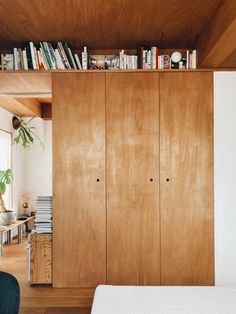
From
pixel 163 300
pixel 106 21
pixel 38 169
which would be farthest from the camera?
pixel 38 169

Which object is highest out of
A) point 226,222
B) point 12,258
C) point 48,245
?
point 226,222

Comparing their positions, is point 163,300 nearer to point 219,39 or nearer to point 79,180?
point 79,180

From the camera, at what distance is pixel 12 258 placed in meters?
4.75

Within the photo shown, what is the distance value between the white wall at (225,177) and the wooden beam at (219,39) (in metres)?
0.25

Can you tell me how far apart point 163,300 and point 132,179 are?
5.21 ft

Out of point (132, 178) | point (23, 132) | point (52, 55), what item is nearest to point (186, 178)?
point (132, 178)

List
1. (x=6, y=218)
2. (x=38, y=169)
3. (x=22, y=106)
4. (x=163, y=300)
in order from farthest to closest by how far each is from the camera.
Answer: (x=38, y=169) → (x=22, y=106) → (x=6, y=218) → (x=163, y=300)

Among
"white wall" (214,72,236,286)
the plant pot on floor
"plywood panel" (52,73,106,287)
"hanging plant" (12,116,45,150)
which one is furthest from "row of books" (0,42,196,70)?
"hanging plant" (12,116,45,150)

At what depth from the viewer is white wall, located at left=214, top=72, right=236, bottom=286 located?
344 centimetres

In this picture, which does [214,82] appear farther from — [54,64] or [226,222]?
[54,64]

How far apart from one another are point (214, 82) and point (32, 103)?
3595 millimetres

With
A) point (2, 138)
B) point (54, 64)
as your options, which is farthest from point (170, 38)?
point (2, 138)

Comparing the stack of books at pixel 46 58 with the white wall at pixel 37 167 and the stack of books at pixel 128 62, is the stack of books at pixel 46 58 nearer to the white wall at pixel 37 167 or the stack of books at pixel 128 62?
the stack of books at pixel 128 62

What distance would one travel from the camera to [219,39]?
2.75 m
